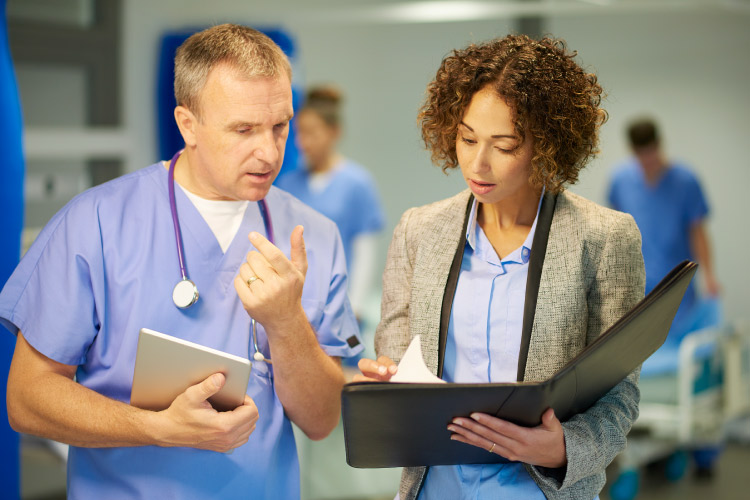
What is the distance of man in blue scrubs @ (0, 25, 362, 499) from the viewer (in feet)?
4.24

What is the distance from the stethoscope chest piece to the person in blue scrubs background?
2.33 meters

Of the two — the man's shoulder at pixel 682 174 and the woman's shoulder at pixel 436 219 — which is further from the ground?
the woman's shoulder at pixel 436 219

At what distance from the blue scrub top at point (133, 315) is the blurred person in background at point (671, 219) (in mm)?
3089

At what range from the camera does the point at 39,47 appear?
3.31 m

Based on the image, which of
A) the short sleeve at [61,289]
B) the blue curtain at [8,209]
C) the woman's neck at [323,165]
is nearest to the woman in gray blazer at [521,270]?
the short sleeve at [61,289]

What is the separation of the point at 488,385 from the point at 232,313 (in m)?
0.52

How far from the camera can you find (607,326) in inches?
51.0

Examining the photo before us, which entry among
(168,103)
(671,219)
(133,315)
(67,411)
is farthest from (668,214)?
(67,411)

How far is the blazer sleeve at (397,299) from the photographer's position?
139 cm

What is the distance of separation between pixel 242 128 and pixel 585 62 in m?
3.53

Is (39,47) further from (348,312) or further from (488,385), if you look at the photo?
(488,385)

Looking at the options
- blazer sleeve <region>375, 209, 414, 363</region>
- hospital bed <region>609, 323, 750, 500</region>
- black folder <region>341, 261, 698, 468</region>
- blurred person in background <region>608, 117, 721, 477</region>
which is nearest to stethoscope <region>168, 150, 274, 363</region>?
blazer sleeve <region>375, 209, 414, 363</region>

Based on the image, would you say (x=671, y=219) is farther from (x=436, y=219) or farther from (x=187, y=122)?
(x=187, y=122)

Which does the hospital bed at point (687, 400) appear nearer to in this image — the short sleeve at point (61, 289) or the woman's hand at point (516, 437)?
the woman's hand at point (516, 437)
